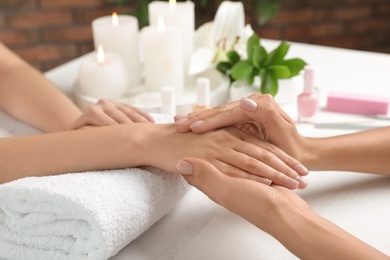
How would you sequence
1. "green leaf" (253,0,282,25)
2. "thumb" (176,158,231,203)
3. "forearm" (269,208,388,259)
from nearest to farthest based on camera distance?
"forearm" (269,208,388,259)
"thumb" (176,158,231,203)
"green leaf" (253,0,282,25)

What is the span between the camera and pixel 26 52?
2645mm

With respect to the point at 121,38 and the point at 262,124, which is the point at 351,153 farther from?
the point at 121,38

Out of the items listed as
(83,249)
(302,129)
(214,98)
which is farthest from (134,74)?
(83,249)

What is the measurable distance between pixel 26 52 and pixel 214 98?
1.72 metres

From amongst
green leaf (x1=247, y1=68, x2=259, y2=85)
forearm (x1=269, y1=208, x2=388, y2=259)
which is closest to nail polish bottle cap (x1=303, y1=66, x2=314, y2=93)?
green leaf (x1=247, y1=68, x2=259, y2=85)

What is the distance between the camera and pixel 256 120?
2.77ft

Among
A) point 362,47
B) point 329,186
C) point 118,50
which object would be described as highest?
point 118,50

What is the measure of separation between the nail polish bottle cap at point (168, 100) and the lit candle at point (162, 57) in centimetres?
12

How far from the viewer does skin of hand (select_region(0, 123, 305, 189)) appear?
0.80 metres

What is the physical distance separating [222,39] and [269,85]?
18 cm

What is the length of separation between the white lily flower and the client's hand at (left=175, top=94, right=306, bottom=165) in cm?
36

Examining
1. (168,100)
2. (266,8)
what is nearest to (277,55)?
(168,100)

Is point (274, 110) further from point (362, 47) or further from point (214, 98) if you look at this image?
point (362, 47)

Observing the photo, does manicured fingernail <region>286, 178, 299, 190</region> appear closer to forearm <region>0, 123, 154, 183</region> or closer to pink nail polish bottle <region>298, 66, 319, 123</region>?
forearm <region>0, 123, 154, 183</region>
